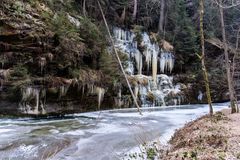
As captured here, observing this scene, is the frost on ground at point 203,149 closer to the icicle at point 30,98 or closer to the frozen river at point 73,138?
the frozen river at point 73,138

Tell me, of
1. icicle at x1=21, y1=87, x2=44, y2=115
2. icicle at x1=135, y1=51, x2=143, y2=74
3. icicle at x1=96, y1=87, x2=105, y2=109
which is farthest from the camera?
icicle at x1=135, y1=51, x2=143, y2=74

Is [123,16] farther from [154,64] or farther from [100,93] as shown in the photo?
[100,93]

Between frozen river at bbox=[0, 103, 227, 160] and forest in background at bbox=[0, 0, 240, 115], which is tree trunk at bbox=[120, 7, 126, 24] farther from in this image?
frozen river at bbox=[0, 103, 227, 160]

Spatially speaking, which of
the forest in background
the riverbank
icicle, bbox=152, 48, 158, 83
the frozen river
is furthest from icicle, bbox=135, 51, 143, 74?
the riverbank

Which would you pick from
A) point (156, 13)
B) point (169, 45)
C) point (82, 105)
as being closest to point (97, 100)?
point (82, 105)

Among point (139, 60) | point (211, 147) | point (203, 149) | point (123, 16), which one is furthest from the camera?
point (123, 16)

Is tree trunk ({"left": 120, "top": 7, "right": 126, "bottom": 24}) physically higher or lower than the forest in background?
A: higher

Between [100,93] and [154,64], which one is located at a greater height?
[154,64]

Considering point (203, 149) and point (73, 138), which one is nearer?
point (203, 149)

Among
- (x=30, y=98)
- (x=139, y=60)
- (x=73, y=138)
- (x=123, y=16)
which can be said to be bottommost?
(x=73, y=138)

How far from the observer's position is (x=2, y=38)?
13.0 metres

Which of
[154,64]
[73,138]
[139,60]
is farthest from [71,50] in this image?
[154,64]

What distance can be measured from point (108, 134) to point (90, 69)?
6.94m

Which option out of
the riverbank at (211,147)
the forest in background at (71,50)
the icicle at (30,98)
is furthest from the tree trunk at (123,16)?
the riverbank at (211,147)
